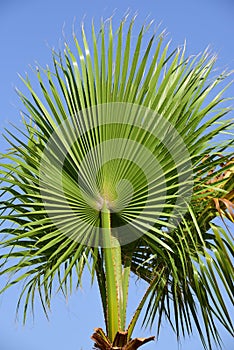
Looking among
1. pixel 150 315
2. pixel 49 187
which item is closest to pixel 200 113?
pixel 49 187

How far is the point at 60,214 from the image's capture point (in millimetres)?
3830

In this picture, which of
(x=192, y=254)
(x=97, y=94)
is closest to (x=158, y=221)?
(x=192, y=254)

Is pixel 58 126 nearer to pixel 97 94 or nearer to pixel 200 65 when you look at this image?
pixel 97 94

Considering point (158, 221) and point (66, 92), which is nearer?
point (158, 221)

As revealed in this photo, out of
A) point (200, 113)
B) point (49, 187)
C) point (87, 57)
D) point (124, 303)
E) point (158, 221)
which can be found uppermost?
point (87, 57)

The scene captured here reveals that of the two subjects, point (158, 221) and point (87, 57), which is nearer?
point (158, 221)

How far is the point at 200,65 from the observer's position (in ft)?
13.6

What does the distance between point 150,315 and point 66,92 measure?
1.40 meters

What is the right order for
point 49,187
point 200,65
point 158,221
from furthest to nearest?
1. point 200,65
2. point 49,187
3. point 158,221

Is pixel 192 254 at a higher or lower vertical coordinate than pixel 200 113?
lower

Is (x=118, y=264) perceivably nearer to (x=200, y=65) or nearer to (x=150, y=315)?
(x=150, y=315)

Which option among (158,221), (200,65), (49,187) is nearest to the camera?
(158,221)

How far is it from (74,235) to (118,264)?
11.5 inches

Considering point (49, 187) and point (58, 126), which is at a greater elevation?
point (58, 126)
